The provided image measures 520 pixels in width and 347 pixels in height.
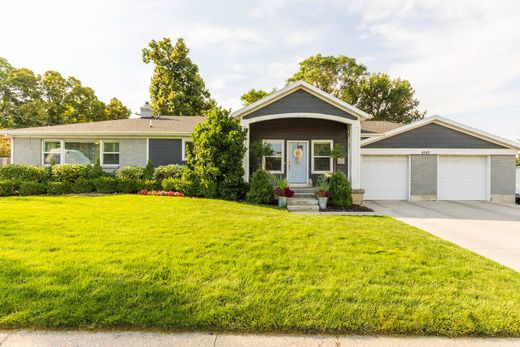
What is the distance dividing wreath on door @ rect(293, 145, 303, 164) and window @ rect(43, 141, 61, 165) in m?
13.0

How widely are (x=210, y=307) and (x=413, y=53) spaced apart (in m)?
16.7

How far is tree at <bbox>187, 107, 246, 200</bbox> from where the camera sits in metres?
10.7

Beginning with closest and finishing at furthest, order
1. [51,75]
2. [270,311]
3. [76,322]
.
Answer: [76,322] → [270,311] → [51,75]

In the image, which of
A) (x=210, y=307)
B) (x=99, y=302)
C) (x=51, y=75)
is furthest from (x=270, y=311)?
(x=51, y=75)

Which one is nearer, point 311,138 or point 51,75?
point 311,138

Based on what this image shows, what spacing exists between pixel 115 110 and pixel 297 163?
88.6 feet

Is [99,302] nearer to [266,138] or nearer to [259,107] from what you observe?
[259,107]

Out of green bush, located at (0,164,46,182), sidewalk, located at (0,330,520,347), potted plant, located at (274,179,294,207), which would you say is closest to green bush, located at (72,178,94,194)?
green bush, located at (0,164,46,182)

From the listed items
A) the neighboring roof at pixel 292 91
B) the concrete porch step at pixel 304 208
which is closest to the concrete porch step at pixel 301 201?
the concrete porch step at pixel 304 208

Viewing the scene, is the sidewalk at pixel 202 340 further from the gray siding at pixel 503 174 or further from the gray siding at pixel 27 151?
the gray siding at pixel 27 151

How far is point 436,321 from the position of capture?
2646 mm

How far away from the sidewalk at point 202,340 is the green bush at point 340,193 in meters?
7.75

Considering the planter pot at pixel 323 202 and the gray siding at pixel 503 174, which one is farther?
the gray siding at pixel 503 174

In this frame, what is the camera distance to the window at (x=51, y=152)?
13.9 meters
